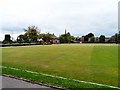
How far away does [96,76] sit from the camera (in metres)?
12.2

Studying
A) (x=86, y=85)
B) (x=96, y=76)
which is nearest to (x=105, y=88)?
(x=86, y=85)

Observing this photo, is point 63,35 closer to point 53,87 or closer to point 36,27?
point 36,27

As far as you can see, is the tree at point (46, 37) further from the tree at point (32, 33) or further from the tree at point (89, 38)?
the tree at point (89, 38)

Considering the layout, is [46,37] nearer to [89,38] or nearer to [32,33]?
[32,33]

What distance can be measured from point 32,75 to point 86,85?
3548 mm

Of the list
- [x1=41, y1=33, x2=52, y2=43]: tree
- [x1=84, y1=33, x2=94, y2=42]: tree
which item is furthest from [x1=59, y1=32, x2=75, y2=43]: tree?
[x1=41, y1=33, x2=52, y2=43]: tree

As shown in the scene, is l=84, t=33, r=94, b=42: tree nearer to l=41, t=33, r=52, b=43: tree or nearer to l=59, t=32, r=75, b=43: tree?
l=59, t=32, r=75, b=43: tree

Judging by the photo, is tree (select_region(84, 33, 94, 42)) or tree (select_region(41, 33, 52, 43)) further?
tree (select_region(84, 33, 94, 42))

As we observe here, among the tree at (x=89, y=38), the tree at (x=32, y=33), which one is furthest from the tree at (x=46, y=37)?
the tree at (x=89, y=38)

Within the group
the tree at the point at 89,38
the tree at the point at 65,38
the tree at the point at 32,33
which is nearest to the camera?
the tree at the point at 32,33

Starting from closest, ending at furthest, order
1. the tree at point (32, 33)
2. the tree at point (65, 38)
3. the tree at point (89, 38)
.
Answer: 1. the tree at point (32, 33)
2. the tree at point (65, 38)
3. the tree at point (89, 38)

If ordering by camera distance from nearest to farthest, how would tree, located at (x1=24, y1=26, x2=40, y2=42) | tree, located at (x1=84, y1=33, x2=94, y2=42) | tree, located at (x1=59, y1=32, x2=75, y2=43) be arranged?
tree, located at (x1=24, y1=26, x2=40, y2=42)
tree, located at (x1=59, y1=32, x2=75, y2=43)
tree, located at (x1=84, y1=33, x2=94, y2=42)

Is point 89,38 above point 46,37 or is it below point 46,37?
below

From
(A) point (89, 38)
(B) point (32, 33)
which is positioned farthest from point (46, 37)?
(A) point (89, 38)
